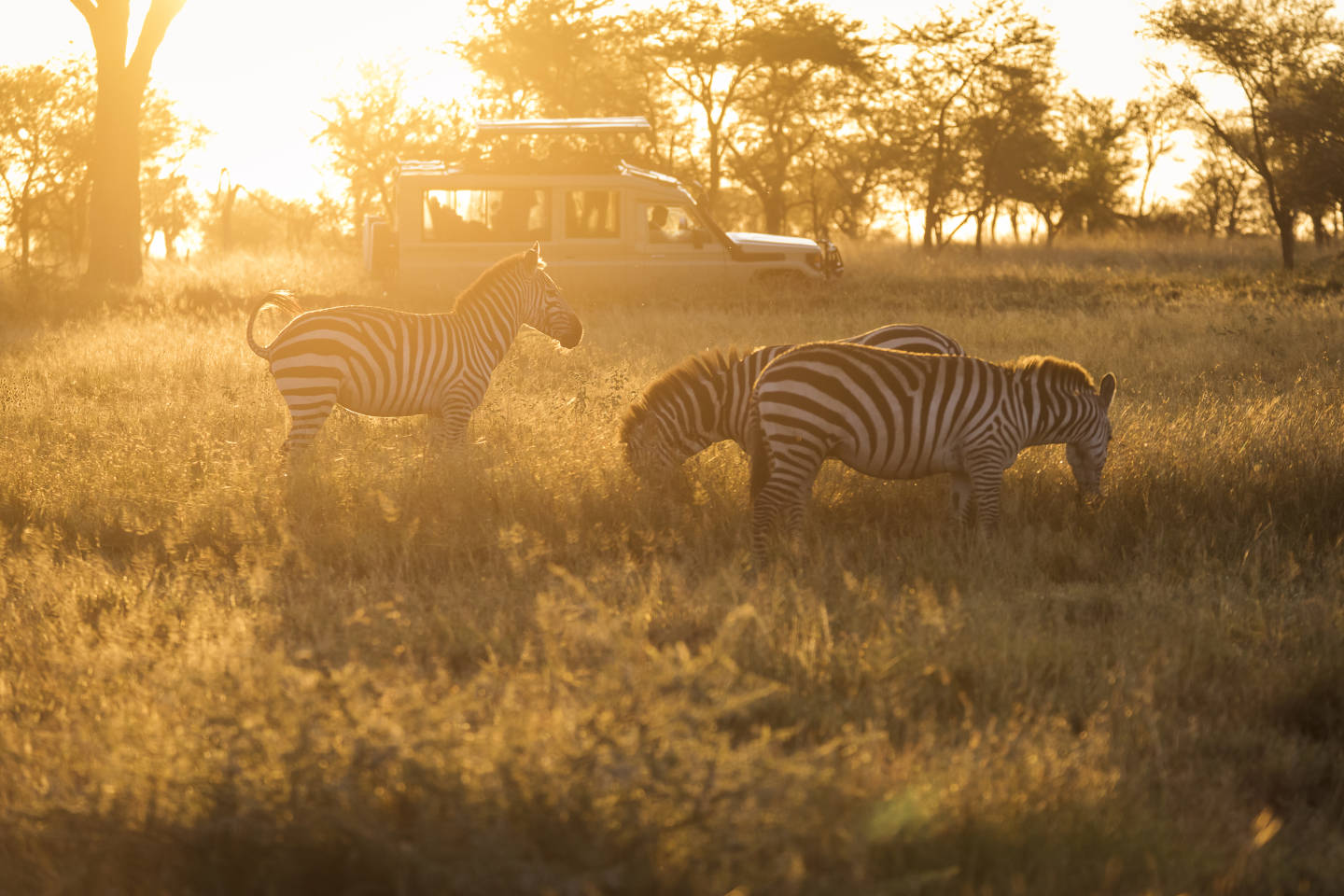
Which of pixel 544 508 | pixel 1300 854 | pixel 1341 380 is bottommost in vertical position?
pixel 1300 854

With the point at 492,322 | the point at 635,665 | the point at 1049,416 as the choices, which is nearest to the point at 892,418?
the point at 1049,416

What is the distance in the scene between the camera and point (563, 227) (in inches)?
731

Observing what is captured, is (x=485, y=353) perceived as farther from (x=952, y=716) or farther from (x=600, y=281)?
(x=600, y=281)

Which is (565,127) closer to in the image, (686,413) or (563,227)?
(563,227)

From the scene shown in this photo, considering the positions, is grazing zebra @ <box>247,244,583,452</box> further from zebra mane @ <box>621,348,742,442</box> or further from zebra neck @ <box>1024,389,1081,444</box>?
zebra neck @ <box>1024,389,1081,444</box>

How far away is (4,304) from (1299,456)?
1666 centimetres

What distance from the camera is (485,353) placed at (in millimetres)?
7859

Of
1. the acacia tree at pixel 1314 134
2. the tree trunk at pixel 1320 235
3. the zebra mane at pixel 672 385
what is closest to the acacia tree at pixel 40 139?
the zebra mane at pixel 672 385

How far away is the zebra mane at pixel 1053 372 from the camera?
6.32 meters

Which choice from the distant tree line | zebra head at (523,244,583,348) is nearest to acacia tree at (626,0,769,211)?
the distant tree line

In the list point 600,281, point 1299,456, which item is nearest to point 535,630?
point 1299,456

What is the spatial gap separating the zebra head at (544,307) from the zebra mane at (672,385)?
5.81 ft

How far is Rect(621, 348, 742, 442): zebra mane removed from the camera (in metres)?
6.66

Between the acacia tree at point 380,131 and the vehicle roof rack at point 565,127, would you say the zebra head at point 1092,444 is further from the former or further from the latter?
the acacia tree at point 380,131
